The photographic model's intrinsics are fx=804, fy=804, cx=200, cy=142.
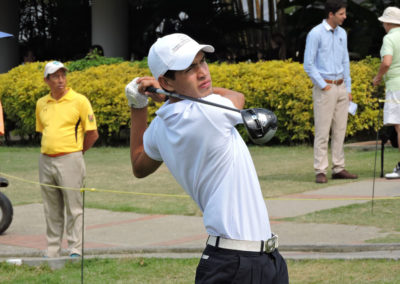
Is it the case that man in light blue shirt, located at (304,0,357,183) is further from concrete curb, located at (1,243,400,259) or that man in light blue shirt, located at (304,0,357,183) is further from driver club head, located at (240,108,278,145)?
driver club head, located at (240,108,278,145)

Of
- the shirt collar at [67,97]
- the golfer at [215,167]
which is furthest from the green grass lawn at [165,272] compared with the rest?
the golfer at [215,167]

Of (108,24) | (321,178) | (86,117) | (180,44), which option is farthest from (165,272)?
(108,24)

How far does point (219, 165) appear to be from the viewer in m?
3.35

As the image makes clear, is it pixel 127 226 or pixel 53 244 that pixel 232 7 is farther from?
pixel 53 244

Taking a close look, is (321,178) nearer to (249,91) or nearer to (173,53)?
(249,91)

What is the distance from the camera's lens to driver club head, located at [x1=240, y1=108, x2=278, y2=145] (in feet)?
10.6

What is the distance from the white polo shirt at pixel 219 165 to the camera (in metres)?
3.33

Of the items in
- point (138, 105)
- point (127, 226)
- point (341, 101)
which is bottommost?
point (127, 226)

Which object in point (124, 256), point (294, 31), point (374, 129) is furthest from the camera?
point (294, 31)

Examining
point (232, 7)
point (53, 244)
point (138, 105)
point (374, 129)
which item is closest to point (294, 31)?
point (232, 7)

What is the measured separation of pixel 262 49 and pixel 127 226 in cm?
1416

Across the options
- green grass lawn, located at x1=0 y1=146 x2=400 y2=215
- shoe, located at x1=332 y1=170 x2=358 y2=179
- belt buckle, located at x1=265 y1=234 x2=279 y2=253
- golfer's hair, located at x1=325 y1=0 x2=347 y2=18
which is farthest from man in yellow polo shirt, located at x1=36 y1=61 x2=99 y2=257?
shoe, located at x1=332 y1=170 x2=358 y2=179

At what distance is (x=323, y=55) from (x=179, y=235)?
153 inches

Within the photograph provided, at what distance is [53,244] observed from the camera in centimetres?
712
